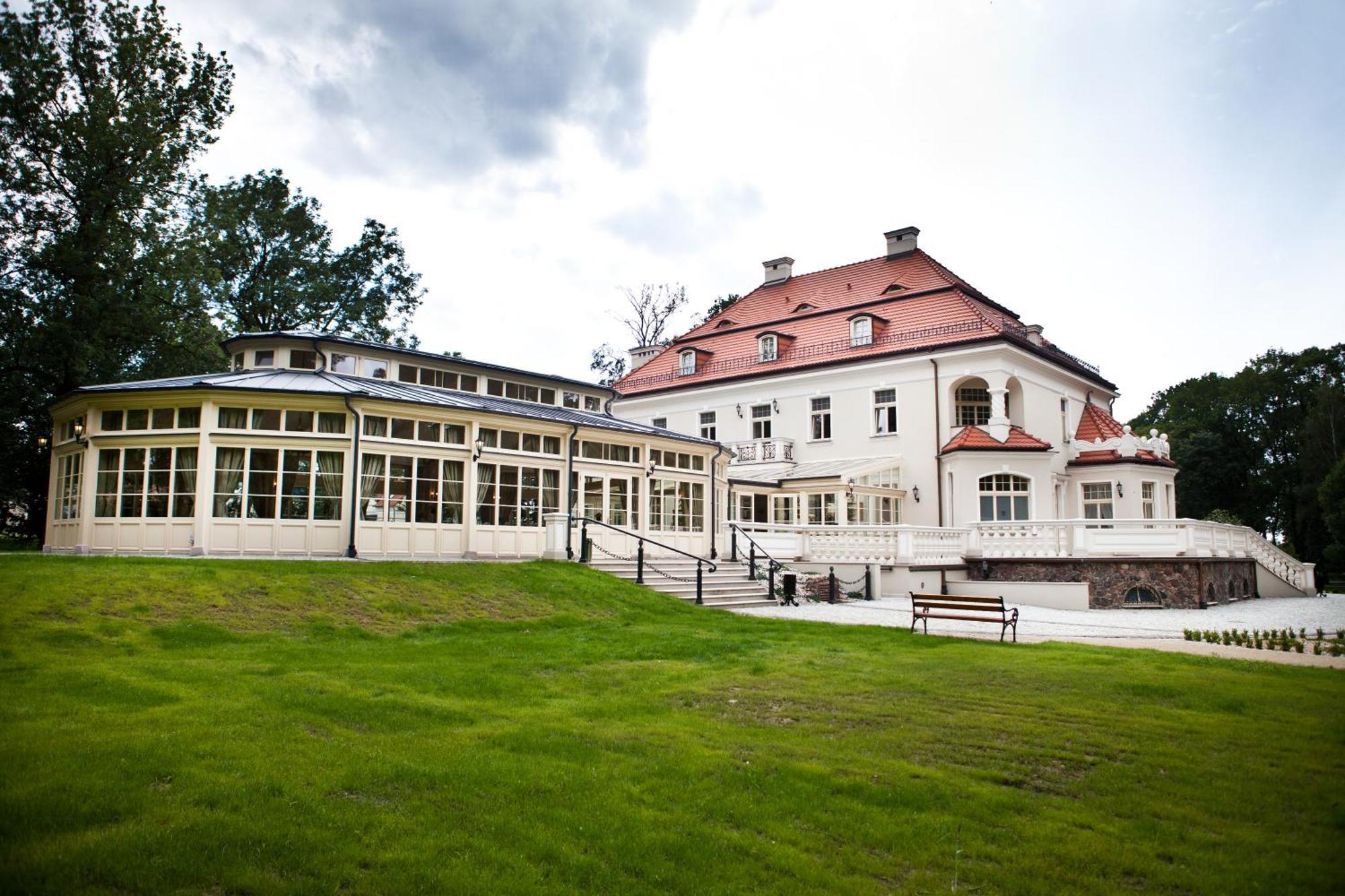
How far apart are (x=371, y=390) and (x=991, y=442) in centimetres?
1975

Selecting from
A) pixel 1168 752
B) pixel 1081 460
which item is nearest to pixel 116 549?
pixel 1168 752

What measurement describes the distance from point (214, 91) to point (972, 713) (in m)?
31.9

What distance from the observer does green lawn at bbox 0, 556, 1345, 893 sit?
435 cm

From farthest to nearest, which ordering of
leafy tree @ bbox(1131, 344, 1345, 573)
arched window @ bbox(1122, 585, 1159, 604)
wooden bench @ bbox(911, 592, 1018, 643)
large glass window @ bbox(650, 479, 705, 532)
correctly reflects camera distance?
1. leafy tree @ bbox(1131, 344, 1345, 573)
2. large glass window @ bbox(650, 479, 705, 532)
3. arched window @ bbox(1122, 585, 1159, 604)
4. wooden bench @ bbox(911, 592, 1018, 643)

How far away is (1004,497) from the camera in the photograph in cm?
2873

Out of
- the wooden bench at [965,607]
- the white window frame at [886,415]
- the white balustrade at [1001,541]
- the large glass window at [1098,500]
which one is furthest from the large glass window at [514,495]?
the large glass window at [1098,500]

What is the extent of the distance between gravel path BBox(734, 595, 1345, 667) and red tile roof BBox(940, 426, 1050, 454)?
7642 millimetres

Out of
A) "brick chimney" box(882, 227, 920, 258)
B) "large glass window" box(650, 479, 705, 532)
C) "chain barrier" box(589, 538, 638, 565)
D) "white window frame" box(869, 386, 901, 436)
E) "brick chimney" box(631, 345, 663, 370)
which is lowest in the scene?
"chain barrier" box(589, 538, 638, 565)

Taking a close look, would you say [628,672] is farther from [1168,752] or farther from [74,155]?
[74,155]

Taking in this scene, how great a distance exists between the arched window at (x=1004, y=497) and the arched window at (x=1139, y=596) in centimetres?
661

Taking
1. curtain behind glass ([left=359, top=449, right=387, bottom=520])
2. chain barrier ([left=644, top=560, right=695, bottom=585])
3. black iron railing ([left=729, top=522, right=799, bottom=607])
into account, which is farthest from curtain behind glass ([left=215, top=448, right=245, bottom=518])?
black iron railing ([left=729, top=522, right=799, bottom=607])

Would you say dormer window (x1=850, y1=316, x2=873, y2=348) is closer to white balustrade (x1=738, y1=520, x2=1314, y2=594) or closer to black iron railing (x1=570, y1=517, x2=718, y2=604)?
white balustrade (x1=738, y1=520, x2=1314, y2=594)

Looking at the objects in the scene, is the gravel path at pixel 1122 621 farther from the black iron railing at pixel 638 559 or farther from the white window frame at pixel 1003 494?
the white window frame at pixel 1003 494

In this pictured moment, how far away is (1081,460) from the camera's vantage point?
31469 millimetres
